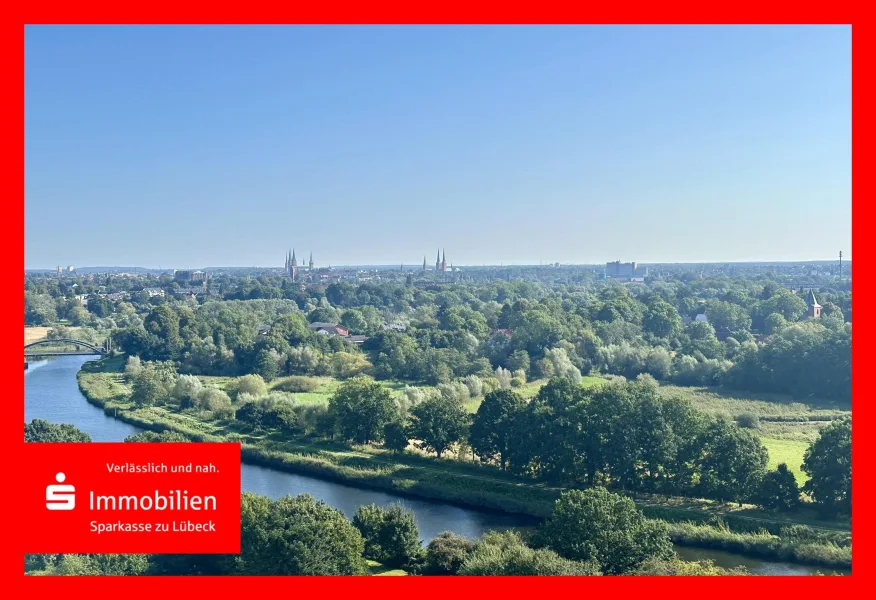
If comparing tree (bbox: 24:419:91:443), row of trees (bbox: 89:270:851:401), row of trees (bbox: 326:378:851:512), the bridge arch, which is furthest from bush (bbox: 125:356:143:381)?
row of trees (bbox: 326:378:851:512)

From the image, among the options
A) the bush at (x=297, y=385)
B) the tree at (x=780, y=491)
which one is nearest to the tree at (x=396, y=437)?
the tree at (x=780, y=491)

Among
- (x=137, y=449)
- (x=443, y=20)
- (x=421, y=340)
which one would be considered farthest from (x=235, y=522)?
(x=421, y=340)

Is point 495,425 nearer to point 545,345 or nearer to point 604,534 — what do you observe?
point 604,534

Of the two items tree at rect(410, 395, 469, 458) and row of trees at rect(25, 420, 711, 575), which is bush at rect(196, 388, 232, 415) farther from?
row of trees at rect(25, 420, 711, 575)

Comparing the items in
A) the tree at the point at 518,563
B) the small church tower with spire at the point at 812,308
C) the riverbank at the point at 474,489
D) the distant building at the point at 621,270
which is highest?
the distant building at the point at 621,270

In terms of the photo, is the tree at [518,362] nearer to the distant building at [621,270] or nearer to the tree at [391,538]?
the tree at [391,538]

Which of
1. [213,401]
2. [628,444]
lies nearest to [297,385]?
[213,401]

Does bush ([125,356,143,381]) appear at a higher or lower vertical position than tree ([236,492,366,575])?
higher
